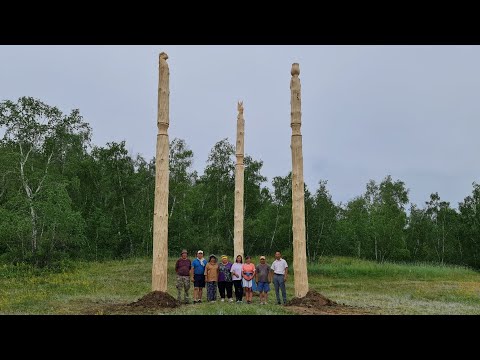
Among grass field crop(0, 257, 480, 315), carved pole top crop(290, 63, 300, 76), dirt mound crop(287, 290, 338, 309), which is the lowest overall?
grass field crop(0, 257, 480, 315)

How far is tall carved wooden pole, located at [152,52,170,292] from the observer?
41.0 feet

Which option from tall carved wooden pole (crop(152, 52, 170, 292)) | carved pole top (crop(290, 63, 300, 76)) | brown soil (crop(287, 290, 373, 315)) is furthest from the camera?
carved pole top (crop(290, 63, 300, 76))

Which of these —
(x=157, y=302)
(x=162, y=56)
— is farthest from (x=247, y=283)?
(x=162, y=56)

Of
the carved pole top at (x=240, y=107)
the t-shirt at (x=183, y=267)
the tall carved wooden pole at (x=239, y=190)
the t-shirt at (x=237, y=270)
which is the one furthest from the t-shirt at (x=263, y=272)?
the carved pole top at (x=240, y=107)

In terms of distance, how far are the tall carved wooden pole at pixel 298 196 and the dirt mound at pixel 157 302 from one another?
3.20 m

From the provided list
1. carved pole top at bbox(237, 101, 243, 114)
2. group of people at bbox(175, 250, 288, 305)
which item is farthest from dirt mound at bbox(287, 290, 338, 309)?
carved pole top at bbox(237, 101, 243, 114)

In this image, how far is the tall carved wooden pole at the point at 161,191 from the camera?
1251 centimetres

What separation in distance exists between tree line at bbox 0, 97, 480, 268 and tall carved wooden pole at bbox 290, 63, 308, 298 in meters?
14.7

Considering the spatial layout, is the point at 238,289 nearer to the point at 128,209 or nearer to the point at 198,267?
the point at 198,267

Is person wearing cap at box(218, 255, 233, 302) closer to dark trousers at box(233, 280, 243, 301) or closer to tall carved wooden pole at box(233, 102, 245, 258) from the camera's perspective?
dark trousers at box(233, 280, 243, 301)

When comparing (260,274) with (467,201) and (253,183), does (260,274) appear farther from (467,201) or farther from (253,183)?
(467,201)

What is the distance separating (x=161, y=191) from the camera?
12.7 meters
